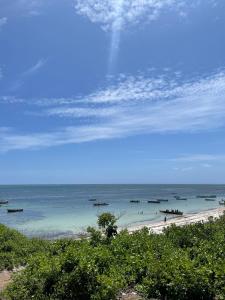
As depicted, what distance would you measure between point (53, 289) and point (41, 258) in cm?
173

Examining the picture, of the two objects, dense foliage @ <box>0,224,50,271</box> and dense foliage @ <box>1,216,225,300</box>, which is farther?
dense foliage @ <box>0,224,50,271</box>

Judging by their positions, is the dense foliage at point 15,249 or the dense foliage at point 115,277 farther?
the dense foliage at point 15,249

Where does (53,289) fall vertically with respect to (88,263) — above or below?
below

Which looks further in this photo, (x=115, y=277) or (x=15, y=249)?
(x=15, y=249)

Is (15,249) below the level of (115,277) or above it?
below

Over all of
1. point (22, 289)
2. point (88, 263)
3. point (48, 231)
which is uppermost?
point (88, 263)

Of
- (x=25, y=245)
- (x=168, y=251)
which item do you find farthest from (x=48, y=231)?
(x=168, y=251)

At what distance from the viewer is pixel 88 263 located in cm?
1060

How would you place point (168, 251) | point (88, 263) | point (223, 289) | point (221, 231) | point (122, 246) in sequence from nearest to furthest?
point (223, 289), point (88, 263), point (168, 251), point (122, 246), point (221, 231)

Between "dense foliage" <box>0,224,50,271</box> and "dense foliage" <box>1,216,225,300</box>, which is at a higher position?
"dense foliage" <box>1,216,225,300</box>

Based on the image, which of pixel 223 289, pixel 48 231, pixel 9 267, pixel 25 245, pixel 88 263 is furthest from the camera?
pixel 48 231

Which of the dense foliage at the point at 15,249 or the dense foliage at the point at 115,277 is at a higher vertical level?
the dense foliage at the point at 115,277

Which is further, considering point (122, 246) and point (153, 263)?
point (122, 246)

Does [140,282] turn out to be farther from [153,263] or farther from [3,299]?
[3,299]
